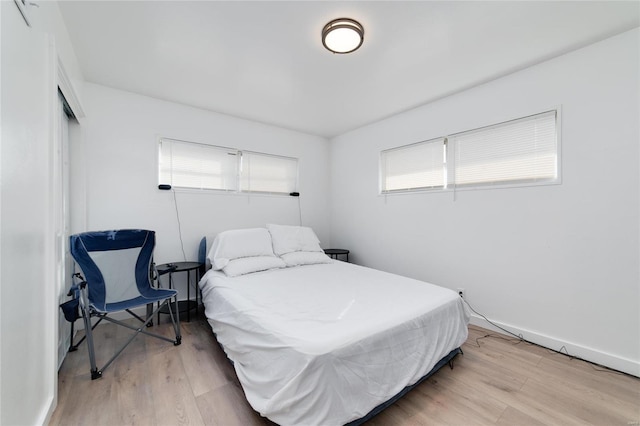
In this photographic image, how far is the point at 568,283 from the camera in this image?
2232 millimetres

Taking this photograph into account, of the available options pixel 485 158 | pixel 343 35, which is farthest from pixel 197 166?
pixel 485 158

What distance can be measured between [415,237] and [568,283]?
58.0 inches

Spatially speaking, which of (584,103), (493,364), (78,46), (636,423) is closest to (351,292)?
(493,364)

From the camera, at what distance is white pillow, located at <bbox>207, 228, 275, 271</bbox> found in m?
2.80

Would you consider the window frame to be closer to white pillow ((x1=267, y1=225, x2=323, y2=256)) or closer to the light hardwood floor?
white pillow ((x1=267, y1=225, x2=323, y2=256))

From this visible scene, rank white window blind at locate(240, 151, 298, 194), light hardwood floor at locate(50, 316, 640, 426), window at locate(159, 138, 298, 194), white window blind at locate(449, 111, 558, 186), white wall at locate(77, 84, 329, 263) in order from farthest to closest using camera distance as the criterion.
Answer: white window blind at locate(240, 151, 298, 194) → window at locate(159, 138, 298, 194) → white wall at locate(77, 84, 329, 263) → white window blind at locate(449, 111, 558, 186) → light hardwood floor at locate(50, 316, 640, 426)

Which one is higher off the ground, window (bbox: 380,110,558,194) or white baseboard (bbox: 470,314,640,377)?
window (bbox: 380,110,558,194)

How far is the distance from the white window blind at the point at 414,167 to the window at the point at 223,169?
1528 millimetres

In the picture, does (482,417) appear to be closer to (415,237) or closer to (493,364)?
(493,364)

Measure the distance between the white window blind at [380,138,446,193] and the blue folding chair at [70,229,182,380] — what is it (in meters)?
3.01

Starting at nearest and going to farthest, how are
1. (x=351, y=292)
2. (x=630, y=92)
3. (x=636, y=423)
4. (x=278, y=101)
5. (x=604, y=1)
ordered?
(x=636, y=423), (x=604, y=1), (x=630, y=92), (x=351, y=292), (x=278, y=101)

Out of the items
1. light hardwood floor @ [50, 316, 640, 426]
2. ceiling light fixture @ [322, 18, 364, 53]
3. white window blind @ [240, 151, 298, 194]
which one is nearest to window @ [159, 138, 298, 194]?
white window blind @ [240, 151, 298, 194]

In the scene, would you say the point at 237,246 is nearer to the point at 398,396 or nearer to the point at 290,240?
the point at 290,240

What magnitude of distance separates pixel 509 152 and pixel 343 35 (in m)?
2.03
